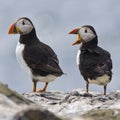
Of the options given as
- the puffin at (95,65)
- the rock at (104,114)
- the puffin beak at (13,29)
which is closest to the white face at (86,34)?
the puffin at (95,65)

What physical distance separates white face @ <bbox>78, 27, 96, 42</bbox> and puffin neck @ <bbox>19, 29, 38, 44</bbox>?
177 cm

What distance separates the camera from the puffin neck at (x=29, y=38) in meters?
16.5

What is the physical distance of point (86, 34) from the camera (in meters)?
17.2

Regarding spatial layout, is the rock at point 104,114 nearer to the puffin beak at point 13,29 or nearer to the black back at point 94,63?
the black back at point 94,63

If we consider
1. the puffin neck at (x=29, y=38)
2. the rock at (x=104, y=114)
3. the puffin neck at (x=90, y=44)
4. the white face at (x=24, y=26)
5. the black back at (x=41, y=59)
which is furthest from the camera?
Result: the white face at (x=24, y=26)

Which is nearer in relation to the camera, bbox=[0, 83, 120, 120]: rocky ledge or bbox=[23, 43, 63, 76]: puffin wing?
bbox=[0, 83, 120, 120]: rocky ledge

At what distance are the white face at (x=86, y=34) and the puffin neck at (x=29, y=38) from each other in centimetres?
177

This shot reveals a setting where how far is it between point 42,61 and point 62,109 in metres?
4.64

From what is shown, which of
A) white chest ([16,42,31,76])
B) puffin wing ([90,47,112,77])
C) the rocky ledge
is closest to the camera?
the rocky ledge

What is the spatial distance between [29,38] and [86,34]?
87.1 inches

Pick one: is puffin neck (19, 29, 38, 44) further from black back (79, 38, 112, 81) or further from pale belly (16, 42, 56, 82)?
black back (79, 38, 112, 81)

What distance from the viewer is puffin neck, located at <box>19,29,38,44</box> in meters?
16.5

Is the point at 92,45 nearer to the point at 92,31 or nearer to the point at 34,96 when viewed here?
the point at 92,31

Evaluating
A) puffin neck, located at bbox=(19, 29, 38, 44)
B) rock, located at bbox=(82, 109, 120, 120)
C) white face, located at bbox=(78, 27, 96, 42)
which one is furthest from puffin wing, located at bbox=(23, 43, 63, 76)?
rock, located at bbox=(82, 109, 120, 120)
